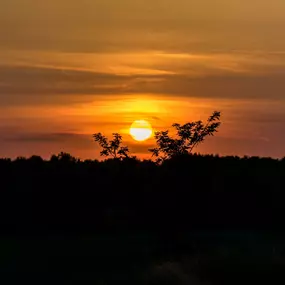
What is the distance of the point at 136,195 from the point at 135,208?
1339mm

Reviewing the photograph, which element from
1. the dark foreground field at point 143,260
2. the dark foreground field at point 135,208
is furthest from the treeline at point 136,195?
the dark foreground field at point 143,260

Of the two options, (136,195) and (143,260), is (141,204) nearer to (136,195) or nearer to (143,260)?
(136,195)

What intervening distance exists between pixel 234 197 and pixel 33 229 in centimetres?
1305

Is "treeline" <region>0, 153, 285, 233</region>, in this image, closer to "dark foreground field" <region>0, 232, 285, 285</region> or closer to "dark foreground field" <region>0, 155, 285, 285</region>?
"dark foreground field" <region>0, 155, 285, 285</region>

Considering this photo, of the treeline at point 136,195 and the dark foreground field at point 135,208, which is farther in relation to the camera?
the treeline at point 136,195

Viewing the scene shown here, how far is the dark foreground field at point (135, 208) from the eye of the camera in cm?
4678

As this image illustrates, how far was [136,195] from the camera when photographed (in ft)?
204

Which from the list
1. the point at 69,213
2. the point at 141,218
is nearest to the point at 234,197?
the point at 141,218

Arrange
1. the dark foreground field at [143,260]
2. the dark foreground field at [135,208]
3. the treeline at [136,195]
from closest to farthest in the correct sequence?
the dark foreground field at [143,260] → the dark foreground field at [135,208] → the treeline at [136,195]

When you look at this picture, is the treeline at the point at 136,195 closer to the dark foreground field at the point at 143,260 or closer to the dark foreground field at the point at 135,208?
the dark foreground field at the point at 135,208

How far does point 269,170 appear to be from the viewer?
66.4 meters

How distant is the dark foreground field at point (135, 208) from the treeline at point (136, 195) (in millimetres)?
62

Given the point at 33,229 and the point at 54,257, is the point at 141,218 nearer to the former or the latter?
the point at 33,229

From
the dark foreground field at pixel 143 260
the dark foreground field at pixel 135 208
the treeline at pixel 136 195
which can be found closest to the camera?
the dark foreground field at pixel 143 260
